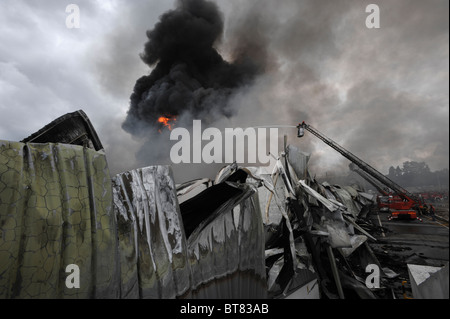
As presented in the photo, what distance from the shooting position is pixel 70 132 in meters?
1.88

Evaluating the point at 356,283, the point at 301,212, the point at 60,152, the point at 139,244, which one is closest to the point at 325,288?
the point at 356,283

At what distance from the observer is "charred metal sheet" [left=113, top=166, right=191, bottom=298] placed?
1295mm

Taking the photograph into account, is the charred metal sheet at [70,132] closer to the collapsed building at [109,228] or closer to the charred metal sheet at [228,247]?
the collapsed building at [109,228]

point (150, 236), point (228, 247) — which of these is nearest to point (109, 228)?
point (150, 236)

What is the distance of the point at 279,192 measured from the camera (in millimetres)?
4660

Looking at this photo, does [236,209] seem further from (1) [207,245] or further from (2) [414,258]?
(2) [414,258]

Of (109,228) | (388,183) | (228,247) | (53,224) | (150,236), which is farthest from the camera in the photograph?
(388,183)

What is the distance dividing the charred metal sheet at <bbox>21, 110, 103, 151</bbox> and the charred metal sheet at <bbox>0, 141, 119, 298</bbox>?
538mm

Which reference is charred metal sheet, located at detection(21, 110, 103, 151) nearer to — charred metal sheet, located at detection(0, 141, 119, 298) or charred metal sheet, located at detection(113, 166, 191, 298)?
charred metal sheet, located at detection(0, 141, 119, 298)

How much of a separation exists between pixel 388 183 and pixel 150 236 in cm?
968

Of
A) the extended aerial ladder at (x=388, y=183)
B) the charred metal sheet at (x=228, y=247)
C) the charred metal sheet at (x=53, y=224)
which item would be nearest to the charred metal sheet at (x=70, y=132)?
the charred metal sheet at (x=53, y=224)

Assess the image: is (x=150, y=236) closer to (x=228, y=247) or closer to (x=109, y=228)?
(x=109, y=228)

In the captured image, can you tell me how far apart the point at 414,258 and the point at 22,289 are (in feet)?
25.1

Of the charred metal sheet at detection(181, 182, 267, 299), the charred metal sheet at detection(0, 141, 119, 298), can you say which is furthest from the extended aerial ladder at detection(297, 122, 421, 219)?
the charred metal sheet at detection(0, 141, 119, 298)
